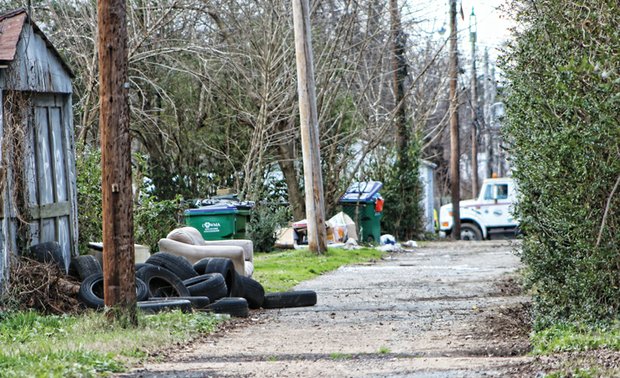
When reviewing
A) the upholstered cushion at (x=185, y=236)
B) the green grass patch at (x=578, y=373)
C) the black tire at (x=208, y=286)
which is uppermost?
the upholstered cushion at (x=185, y=236)

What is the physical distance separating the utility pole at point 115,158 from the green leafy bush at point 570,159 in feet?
13.7

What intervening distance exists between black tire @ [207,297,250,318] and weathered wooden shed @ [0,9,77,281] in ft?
6.87

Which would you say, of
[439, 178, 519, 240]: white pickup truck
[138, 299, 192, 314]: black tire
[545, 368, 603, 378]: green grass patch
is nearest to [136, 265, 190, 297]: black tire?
[138, 299, 192, 314]: black tire

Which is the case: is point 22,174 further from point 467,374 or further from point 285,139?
point 285,139

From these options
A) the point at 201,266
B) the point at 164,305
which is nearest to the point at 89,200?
the point at 201,266

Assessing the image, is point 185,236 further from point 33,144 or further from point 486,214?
point 486,214

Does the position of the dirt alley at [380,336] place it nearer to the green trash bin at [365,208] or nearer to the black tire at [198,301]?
the black tire at [198,301]

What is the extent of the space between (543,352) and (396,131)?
27131 mm

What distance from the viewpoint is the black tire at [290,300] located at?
15.2 metres

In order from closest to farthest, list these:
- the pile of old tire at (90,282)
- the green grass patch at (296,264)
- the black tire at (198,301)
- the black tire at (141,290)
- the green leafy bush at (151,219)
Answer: the pile of old tire at (90,282), the black tire at (141,290), the black tire at (198,301), the green grass patch at (296,264), the green leafy bush at (151,219)

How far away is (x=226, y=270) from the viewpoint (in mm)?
14719

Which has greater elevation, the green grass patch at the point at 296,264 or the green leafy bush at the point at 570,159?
the green leafy bush at the point at 570,159

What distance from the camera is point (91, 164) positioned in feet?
61.7

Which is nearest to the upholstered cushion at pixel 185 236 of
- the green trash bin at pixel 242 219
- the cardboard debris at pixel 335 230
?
the green trash bin at pixel 242 219
